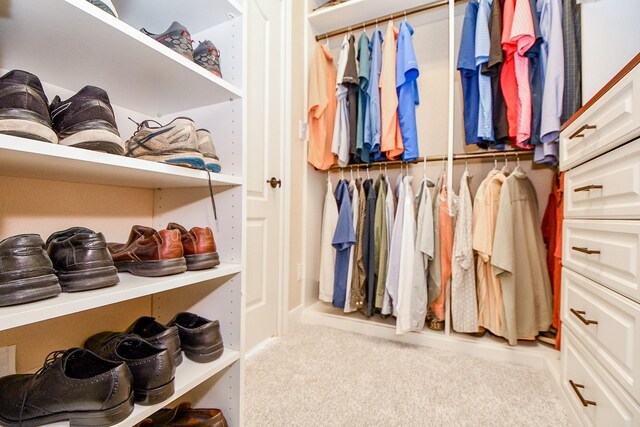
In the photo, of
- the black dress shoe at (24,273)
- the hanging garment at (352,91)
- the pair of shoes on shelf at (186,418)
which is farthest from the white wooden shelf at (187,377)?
the hanging garment at (352,91)

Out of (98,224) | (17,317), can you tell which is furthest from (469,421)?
(98,224)

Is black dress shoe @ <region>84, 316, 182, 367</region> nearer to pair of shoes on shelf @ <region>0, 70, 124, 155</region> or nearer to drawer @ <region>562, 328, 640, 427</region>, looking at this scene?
pair of shoes on shelf @ <region>0, 70, 124, 155</region>

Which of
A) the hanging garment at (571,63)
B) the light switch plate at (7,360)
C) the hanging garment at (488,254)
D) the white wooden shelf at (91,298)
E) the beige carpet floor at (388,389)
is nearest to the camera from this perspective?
the white wooden shelf at (91,298)

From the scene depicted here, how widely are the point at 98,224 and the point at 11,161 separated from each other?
334 millimetres

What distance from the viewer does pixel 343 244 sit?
5.45ft

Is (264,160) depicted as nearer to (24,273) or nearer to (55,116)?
(55,116)

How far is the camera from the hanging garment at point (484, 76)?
1398 millimetres

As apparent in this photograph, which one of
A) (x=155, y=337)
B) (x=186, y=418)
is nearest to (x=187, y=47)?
(x=155, y=337)

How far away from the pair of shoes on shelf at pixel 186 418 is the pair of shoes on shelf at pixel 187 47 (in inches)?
36.7

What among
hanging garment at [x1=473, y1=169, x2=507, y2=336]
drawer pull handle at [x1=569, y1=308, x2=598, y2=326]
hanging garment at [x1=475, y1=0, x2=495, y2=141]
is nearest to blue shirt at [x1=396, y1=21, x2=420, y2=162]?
hanging garment at [x1=475, y1=0, x2=495, y2=141]

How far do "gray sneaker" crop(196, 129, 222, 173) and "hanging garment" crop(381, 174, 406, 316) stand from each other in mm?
1040

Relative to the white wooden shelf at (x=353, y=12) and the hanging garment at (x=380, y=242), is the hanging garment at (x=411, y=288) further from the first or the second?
the white wooden shelf at (x=353, y=12)

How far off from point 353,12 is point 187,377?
1978 mm

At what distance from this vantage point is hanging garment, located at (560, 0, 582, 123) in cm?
123
